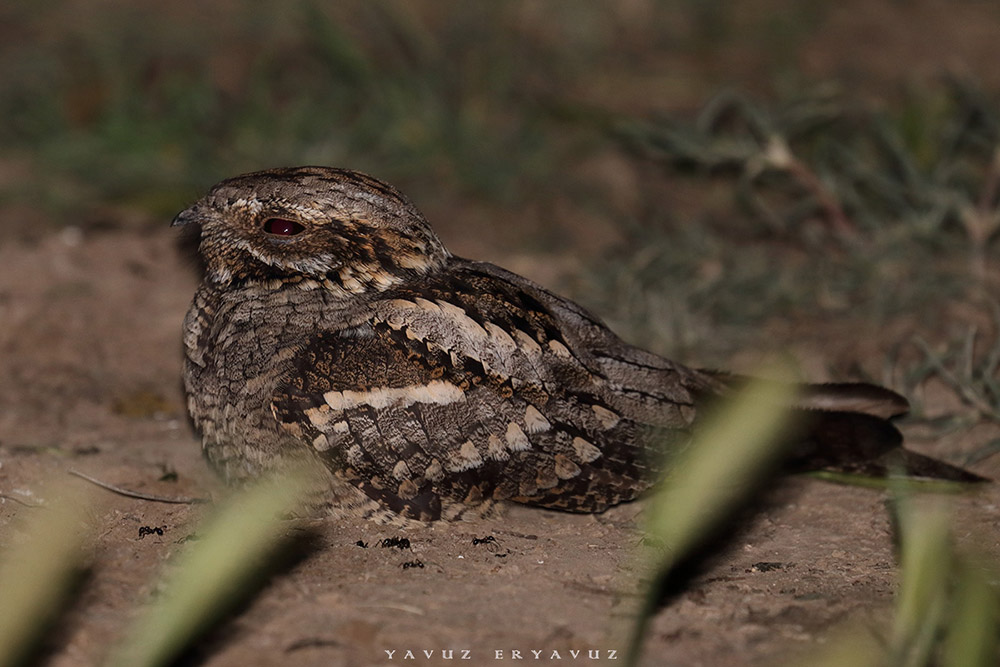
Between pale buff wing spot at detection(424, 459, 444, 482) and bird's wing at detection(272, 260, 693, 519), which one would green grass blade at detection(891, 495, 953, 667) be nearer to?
bird's wing at detection(272, 260, 693, 519)

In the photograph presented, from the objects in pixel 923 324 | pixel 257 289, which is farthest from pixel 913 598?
pixel 923 324

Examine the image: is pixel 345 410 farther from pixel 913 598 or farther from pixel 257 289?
pixel 913 598

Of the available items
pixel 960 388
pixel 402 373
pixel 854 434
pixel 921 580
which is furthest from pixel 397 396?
pixel 960 388

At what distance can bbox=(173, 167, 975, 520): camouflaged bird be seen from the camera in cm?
270

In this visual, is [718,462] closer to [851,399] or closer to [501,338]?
[501,338]

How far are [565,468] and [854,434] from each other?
905mm

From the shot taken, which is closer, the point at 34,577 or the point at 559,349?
the point at 34,577

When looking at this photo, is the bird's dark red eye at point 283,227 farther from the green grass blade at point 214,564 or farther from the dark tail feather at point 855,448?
the green grass blade at point 214,564

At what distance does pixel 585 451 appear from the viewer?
2793mm

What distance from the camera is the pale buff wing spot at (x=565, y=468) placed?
2777mm

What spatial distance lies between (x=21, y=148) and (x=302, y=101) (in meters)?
1.55

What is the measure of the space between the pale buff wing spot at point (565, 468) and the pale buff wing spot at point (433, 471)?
0.31 metres

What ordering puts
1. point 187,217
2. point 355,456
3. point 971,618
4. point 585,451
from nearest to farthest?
1. point 971,618
2. point 355,456
3. point 585,451
4. point 187,217

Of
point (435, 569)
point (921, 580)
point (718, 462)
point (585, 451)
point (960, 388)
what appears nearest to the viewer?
point (718, 462)
